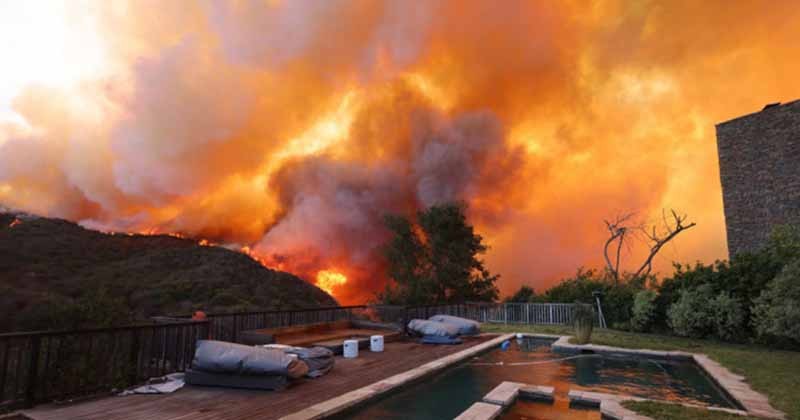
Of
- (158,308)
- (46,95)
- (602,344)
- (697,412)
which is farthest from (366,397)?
(158,308)

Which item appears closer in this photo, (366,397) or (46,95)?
(366,397)

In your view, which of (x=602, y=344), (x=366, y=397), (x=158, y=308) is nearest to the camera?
(x=366, y=397)

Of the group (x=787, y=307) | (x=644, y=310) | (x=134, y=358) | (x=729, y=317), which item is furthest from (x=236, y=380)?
(x=644, y=310)

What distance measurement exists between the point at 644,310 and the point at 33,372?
48.6 ft

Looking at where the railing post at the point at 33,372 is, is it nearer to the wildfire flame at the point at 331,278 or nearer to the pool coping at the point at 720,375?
the pool coping at the point at 720,375

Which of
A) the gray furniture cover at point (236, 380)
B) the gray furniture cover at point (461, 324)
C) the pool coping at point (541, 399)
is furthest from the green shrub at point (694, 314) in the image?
the gray furniture cover at point (236, 380)

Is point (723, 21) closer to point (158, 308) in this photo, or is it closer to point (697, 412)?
point (697, 412)

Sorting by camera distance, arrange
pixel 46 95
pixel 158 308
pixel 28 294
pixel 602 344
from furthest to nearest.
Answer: pixel 158 308 → pixel 28 294 → pixel 46 95 → pixel 602 344

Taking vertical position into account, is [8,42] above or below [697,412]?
above

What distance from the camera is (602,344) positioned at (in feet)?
34.6

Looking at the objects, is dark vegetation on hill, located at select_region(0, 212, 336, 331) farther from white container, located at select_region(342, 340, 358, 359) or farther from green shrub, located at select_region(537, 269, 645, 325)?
green shrub, located at select_region(537, 269, 645, 325)

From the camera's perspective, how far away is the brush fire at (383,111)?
12203 mm

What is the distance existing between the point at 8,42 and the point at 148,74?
4.11m

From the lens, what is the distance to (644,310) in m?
13.4
